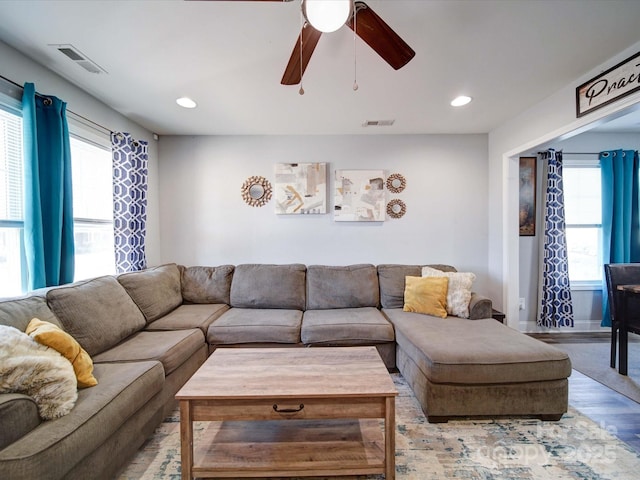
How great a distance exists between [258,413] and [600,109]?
3.04m

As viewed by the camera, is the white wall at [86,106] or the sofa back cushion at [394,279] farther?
the sofa back cushion at [394,279]

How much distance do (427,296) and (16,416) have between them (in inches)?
109

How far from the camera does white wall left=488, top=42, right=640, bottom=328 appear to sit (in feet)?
7.67

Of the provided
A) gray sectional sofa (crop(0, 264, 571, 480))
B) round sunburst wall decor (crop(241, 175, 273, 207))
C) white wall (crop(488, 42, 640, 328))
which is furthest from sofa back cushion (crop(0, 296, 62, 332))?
white wall (crop(488, 42, 640, 328))

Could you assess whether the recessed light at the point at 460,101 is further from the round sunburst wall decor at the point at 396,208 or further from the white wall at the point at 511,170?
the round sunburst wall decor at the point at 396,208

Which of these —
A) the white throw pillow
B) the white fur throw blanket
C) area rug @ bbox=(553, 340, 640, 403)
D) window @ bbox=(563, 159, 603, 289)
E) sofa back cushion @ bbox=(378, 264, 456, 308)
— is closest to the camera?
the white fur throw blanket

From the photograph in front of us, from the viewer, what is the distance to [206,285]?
307 centimetres

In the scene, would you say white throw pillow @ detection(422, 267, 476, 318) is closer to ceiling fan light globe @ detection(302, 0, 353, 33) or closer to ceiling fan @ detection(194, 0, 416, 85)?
ceiling fan @ detection(194, 0, 416, 85)

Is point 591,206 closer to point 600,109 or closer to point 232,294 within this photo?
point 600,109

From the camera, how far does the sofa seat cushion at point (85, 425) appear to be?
98cm

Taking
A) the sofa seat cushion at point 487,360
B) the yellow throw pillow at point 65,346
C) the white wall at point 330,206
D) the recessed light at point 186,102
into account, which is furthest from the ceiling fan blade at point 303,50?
the sofa seat cushion at point 487,360

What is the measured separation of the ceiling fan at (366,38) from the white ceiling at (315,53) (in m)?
0.23

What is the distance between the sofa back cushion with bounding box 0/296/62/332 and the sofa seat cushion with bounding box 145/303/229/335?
0.78 meters

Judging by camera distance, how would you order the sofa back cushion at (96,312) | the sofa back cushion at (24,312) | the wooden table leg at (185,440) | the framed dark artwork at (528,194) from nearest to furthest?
the wooden table leg at (185,440)
the sofa back cushion at (24,312)
the sofa back cushion at (96,312)
the framed dark artwork at (528,194)
